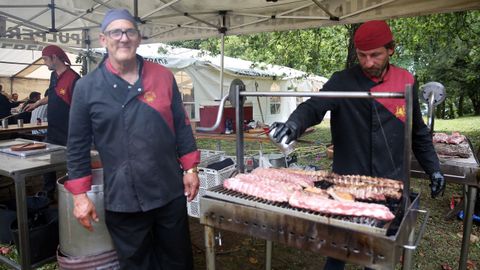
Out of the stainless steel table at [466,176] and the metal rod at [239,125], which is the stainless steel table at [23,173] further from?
the stainless steel table at [466,176]

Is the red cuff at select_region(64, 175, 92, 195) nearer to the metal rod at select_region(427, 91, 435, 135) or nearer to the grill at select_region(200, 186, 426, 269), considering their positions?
the grill at select_region(200, 186, 426, 269)

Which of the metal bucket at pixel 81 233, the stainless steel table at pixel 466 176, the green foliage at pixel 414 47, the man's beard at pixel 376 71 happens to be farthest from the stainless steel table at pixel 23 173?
the green foliage at pixel 414 47

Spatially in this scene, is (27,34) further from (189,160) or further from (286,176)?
(286,176)

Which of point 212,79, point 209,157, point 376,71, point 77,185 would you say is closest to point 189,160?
point 77,185

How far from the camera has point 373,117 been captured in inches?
82.3

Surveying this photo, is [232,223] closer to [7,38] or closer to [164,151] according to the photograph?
[164,151]

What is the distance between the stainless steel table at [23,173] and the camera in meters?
2.63

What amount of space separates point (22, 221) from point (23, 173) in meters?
0.42

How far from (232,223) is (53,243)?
211 cm

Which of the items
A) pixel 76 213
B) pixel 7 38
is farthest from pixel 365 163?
pixel 7 38

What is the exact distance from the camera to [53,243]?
303cm

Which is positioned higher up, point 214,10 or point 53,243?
point 214,10

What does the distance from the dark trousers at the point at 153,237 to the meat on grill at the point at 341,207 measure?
3.05 feet

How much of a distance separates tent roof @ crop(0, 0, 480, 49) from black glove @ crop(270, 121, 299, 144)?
3371 mm
